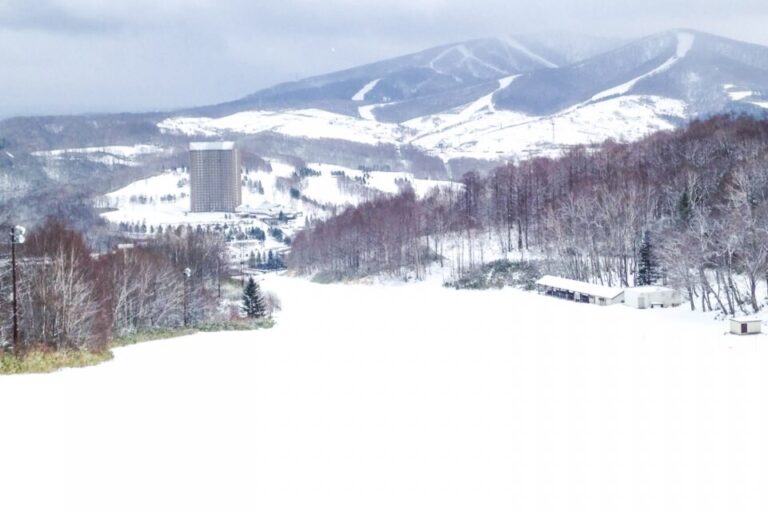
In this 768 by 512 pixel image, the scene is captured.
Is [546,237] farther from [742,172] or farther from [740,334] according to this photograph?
[740,334]

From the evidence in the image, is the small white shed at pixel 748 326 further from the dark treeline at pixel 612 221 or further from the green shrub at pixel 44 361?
the green shrub at pixel 44 361

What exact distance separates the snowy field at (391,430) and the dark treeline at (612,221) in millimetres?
13399

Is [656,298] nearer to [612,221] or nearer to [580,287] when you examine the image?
[580,287]

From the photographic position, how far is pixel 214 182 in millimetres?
158250

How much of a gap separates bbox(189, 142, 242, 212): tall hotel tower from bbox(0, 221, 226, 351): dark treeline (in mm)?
105239

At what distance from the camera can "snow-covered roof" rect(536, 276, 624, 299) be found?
44.3 m

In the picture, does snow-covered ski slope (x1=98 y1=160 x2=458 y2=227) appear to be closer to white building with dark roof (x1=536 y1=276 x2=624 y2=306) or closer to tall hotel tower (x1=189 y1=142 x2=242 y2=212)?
tall hotel tower (x1=189 y1=142 x2=242 y2=212)

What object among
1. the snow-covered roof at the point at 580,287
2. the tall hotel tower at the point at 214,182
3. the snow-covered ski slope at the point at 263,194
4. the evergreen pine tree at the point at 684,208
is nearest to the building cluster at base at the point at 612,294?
the snow-covered roof at the point at 580,287

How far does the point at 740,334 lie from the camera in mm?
29844

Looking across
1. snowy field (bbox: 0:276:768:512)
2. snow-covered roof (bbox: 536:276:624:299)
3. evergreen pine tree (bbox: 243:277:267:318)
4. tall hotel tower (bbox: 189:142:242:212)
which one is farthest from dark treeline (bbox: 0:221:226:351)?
tall hotel tower (bbox: 189:142:242:212)

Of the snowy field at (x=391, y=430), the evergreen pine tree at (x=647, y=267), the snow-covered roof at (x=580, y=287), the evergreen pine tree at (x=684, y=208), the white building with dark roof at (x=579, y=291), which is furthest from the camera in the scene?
the evergreen pine tree at (x=684, y=208)

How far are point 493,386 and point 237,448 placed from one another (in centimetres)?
746

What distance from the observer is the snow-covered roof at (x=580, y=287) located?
44.3 meters

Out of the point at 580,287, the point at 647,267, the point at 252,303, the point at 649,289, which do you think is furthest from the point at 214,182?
the point at 649,289
